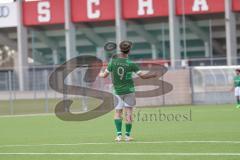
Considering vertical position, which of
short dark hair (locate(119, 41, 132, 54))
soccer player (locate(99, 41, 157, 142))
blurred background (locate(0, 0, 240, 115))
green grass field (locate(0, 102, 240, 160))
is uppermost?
blurred background (locate(0, 0, 240, 115))

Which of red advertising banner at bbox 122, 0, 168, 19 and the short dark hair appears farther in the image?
red advertising banner at bbox 122, 0, 168, 19

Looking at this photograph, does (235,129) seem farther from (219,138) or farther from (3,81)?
(3,81)

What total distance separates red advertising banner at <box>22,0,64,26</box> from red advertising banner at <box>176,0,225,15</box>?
12.1 metres

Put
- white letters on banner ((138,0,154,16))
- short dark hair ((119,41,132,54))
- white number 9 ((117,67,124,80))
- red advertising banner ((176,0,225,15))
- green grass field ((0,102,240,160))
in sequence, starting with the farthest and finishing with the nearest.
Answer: white letters on banner ((138,0,154,16)) < red advertising banner ((176,0,225,15)) < white number 9 ((117,67,124,80)) < short dark hair ((119,41,132,54)) < green grass field ((0,102,240,160))

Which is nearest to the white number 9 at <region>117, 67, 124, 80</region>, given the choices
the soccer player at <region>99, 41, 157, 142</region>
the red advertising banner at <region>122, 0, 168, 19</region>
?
the soccer player at <region>99, 41, 157, 142</region>

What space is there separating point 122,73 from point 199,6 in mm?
43755

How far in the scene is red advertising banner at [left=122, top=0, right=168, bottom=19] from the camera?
192 feet

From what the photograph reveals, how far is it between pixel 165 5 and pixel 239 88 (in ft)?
90.9

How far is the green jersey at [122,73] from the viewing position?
13.9 m

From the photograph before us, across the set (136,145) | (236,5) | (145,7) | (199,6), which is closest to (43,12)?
(145,7)

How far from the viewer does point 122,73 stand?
45.7ft

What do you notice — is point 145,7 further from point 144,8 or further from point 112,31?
point 112,31

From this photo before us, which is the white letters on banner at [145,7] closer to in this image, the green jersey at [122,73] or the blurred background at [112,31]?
the blurred background at [112,31]

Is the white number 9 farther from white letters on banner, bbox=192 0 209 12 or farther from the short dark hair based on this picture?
white letters on banner, bbox=192 0 209 12
